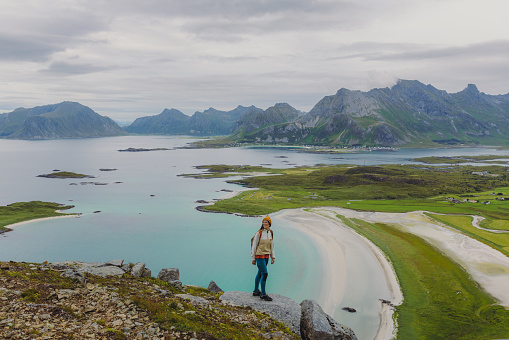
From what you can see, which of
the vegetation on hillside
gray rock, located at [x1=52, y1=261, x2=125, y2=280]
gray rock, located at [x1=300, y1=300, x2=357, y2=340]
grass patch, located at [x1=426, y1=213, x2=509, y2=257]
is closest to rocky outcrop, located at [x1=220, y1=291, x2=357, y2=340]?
gray rock, located at [x1=300, y1=300, x2=357, y2=340]

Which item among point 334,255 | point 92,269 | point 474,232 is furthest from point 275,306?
point 474,232

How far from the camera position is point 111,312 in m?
16.6

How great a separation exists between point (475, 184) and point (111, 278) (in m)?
168

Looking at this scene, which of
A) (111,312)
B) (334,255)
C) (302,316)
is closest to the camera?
(111,312)

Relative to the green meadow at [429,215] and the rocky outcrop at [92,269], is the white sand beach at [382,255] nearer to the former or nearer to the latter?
the green meadow at [429,215]

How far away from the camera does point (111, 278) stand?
23281 millimetres

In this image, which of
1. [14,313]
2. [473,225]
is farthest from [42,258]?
[473,225]

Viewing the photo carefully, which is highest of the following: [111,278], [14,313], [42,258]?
[14,313]

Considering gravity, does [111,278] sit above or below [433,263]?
above

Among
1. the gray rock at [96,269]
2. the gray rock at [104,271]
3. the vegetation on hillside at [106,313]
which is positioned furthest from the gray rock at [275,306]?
the gray rock at [96,269]

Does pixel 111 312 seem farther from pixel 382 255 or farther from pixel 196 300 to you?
pixel 382 255

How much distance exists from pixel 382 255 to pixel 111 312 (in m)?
49.6

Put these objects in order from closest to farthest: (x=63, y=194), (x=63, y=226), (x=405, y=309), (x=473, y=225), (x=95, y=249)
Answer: (x=405, y=309) < (x=95, y=249) < (x=473, y=225) < (x=63, y=226) < (x=63, y=194)

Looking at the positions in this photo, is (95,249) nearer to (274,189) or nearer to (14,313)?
(14,313)
